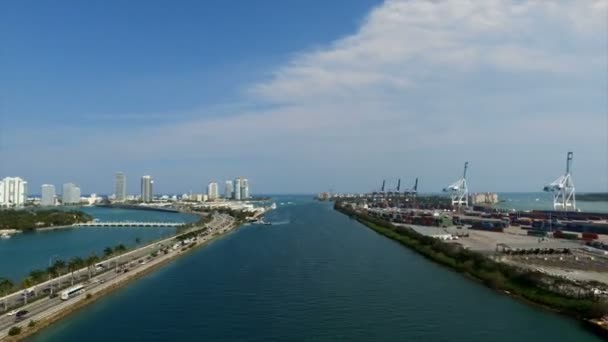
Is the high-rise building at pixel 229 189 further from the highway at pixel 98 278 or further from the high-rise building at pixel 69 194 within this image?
the highway at pixel 98 278

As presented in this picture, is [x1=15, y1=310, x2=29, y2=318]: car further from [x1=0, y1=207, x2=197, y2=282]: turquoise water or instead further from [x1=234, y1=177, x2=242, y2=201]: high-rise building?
[x1=234, y1=177, x2=242, y2=201]: high-rise building

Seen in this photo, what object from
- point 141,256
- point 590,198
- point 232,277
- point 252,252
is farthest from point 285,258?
point 590,198

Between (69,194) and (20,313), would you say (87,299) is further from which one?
(69,194)

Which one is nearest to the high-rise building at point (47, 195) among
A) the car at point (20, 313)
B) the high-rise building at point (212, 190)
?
the high-rise building at point (212, 190)

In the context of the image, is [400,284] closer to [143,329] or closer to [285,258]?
[285,258]

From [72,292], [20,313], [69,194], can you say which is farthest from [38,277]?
[69,194]

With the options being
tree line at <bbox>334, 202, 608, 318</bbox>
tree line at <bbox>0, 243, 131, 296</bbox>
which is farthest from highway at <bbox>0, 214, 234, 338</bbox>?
tree line at <bbox>334, 202, 608, 318</bbox>
